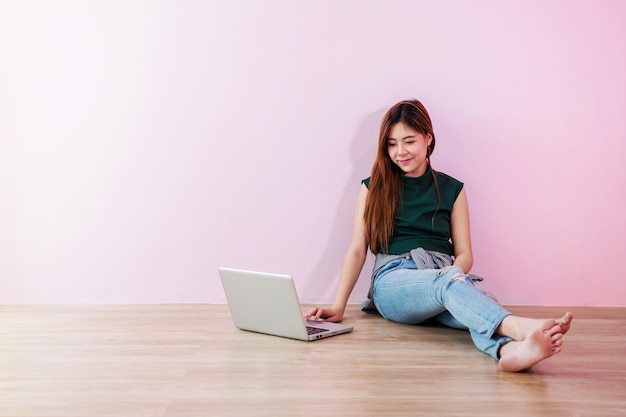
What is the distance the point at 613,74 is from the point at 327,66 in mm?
1163

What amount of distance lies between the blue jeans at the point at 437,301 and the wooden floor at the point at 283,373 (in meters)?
0.06

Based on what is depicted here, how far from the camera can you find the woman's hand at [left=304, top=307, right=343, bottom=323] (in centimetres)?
277

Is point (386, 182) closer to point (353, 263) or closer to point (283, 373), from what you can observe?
point (353, 263)

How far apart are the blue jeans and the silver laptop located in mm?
207

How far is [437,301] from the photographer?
2.48 meters

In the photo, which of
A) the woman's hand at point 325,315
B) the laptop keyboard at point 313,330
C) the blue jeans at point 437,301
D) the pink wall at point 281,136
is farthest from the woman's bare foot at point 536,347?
the pink wall at point 281,136

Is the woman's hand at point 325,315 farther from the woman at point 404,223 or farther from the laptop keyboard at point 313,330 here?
the laptop keyboard at point 313,330

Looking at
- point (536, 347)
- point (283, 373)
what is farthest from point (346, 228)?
point (536, 347)

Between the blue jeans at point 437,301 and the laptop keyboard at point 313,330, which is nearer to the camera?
the blue jeans at point 437,301

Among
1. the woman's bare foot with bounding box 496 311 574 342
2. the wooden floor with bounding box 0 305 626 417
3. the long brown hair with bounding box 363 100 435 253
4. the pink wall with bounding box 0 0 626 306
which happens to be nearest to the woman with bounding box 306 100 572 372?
the long brown hair with bounding box 363 100 435 253

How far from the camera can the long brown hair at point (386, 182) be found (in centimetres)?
293

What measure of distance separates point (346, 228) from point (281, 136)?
472 mm

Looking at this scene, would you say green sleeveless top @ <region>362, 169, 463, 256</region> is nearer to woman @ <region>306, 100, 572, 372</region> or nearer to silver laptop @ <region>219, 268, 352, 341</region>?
woman @ <region>306, 100, 572, 372</region>

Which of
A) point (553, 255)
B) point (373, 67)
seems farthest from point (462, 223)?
point (373, 67)
